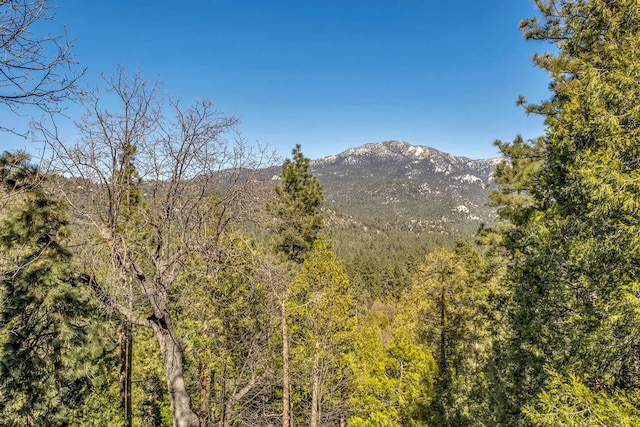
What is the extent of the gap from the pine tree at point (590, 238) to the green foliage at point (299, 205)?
10.5 metres

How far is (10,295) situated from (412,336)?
47.4 ft

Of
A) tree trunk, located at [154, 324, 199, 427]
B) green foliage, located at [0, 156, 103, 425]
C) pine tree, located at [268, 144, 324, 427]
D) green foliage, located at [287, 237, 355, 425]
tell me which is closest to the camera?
tree trunk, located at [154, 324, 199, 427]

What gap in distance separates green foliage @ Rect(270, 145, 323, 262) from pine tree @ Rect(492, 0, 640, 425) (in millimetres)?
10486

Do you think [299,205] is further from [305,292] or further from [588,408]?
[588,408]

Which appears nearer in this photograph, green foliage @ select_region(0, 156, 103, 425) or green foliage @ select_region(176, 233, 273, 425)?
green foliage @ select_region(176, 233, 273, 425)

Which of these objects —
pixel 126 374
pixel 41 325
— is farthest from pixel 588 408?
pixel 126 374

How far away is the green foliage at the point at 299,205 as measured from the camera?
16.3 meters

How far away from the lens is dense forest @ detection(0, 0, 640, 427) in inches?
180

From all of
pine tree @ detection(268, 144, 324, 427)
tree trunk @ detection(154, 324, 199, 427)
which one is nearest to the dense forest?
tree trunk @ detection(154, 324, 199, 427)

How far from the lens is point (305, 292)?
9.34 meters

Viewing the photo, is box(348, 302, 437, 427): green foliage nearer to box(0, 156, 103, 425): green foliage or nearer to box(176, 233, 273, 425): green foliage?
box(176, 233, 273, 425): green foliage

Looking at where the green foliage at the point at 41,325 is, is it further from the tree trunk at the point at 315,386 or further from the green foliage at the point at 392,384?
the green foliage at the point at 392,384

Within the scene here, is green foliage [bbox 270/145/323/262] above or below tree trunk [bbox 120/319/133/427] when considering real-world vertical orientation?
above

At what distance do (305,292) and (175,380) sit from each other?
4.82 m
